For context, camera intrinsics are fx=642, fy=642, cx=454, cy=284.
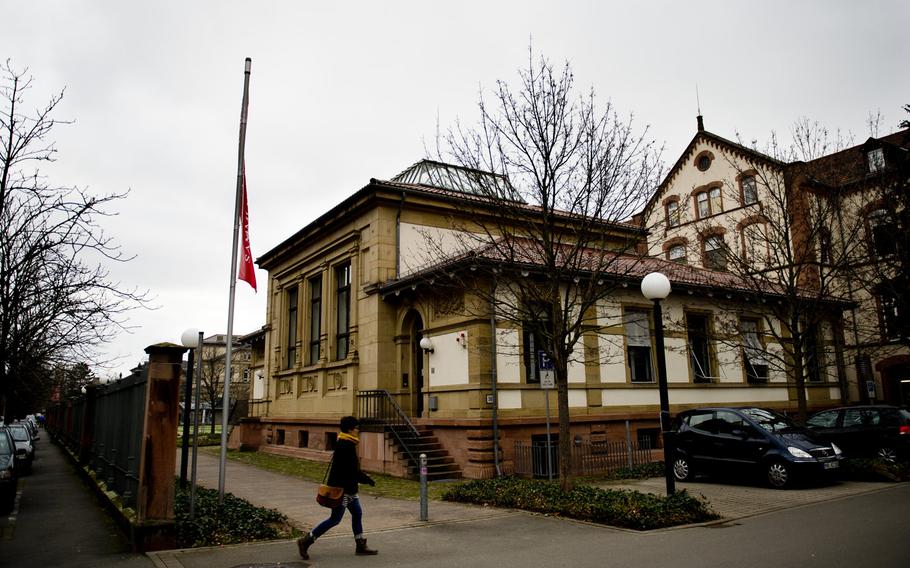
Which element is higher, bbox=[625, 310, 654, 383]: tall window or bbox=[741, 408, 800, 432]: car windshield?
bbox=[625, 310, 654, 383]: tall window

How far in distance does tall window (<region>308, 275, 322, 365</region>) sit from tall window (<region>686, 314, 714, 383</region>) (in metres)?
14.3

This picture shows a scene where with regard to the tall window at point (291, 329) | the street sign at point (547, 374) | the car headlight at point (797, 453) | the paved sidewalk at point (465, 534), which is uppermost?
the tall window at point (291, 329)

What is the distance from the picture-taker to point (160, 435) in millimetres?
8953

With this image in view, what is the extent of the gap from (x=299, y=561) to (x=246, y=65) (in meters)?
8.79

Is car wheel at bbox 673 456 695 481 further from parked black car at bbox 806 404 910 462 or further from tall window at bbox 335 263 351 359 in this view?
tall window at bbox 335 263 351 359

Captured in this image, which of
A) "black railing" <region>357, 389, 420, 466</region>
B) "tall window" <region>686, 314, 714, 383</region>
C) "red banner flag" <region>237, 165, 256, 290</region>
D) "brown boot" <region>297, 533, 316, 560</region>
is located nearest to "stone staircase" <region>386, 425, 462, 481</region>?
"black railing" <region>357, 389, 420, 466</region>

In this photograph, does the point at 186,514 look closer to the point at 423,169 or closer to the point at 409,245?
the point at 409,245

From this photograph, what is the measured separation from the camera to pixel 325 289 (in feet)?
84.7

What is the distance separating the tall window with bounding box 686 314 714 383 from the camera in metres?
22.1

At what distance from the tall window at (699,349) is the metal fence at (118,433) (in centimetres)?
1728

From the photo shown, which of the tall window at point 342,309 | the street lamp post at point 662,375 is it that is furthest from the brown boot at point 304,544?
the tall window at point 342,309

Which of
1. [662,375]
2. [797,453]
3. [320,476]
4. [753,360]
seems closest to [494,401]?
[320,476]

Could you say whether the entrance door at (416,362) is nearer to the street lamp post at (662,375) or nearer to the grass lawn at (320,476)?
the grass lawn at (320,476)

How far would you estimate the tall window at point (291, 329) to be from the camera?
29.2m
